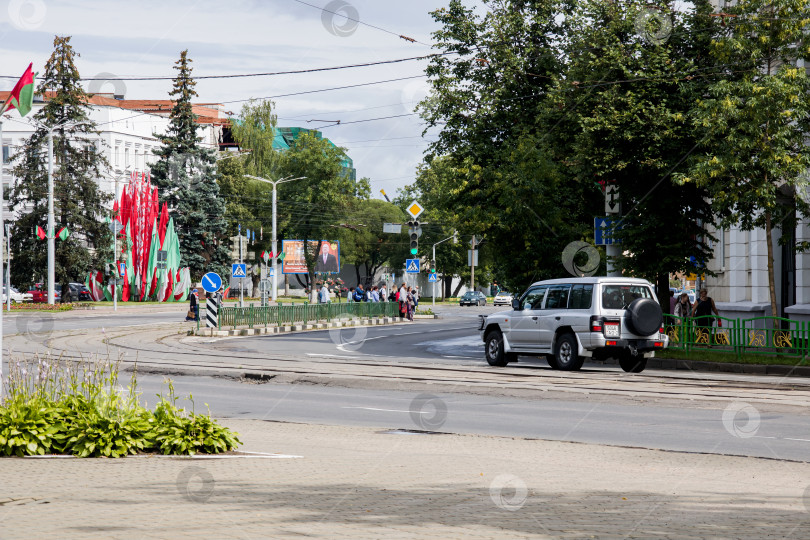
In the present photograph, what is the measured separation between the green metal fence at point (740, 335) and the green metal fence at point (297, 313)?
55.9ft

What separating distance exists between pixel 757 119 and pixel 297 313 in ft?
75.7

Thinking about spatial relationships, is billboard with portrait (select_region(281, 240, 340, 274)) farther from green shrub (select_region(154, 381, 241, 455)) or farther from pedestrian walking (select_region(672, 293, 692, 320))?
green shrub (select_region(154, 381, 241, 455))

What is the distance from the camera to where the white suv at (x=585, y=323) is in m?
20.3

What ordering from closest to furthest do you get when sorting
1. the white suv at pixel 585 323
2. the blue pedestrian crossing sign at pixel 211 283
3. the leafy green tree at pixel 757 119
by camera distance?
the white suv at pixel 585 323 → the leafy green tree at pixel 757 119 → the blue pedestrian crossing sign at pixel 211 283

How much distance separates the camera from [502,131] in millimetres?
32844

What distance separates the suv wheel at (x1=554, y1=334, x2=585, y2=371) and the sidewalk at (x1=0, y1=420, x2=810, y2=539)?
1078cm

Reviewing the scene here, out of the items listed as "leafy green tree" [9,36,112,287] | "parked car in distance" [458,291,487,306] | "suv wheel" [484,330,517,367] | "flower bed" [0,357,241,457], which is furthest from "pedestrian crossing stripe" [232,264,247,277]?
"parked car in distance" [458,291,487,306]

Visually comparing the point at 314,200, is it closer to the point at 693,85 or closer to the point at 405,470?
the point at 693,85

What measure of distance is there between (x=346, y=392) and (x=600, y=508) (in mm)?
10548

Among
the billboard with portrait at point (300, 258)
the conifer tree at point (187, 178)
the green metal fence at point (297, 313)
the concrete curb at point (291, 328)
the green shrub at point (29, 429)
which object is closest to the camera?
the green shrub at point (29, 429)

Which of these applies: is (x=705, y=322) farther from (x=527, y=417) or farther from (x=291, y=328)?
(x=291, y=328)

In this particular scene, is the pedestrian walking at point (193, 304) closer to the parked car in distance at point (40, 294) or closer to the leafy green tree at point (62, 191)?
the leafy green tree at point (62, 191)

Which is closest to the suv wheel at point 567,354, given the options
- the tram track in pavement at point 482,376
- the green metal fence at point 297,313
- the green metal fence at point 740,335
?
the tram track in pavement at point 482,376

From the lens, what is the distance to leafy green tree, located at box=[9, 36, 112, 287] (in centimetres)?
6034
